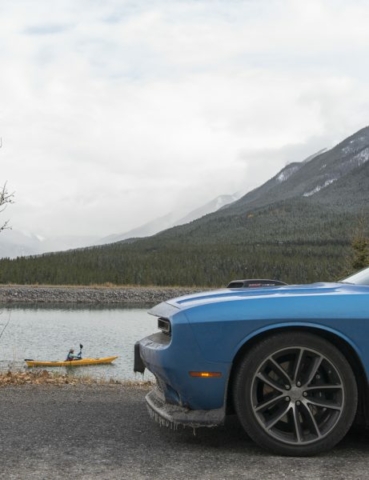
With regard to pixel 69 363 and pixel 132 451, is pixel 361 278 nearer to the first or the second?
pixel 132 451

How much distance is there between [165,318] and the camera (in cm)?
477

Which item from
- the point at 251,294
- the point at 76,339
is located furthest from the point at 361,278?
the point at 76,339

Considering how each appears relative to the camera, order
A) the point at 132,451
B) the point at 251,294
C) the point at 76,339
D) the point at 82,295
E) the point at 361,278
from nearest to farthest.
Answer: the point at 132,451 < the point at 251,294 < the point at 361,278 < the point at 76,339 < the point at 82,295

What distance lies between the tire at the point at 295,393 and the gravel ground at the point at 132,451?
147 millimetres

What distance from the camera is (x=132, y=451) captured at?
177 inches

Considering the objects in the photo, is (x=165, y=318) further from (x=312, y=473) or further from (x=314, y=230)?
(x=314, y=230)

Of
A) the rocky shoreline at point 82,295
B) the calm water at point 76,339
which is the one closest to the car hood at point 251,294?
the calm water at point 76,339

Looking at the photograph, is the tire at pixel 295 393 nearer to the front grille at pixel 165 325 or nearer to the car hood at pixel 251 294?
the car hood at pixel 251 294

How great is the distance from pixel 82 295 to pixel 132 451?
94.5m

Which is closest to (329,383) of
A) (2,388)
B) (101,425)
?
(101,425)

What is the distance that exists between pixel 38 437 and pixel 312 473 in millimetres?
1985

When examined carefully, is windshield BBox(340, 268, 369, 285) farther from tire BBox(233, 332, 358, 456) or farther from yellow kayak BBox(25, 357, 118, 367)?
yellow kayak BBox(25, 357, 118, 367)

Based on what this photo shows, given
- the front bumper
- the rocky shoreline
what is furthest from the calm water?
the rocky shoreline

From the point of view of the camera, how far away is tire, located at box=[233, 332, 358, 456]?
172 inches
